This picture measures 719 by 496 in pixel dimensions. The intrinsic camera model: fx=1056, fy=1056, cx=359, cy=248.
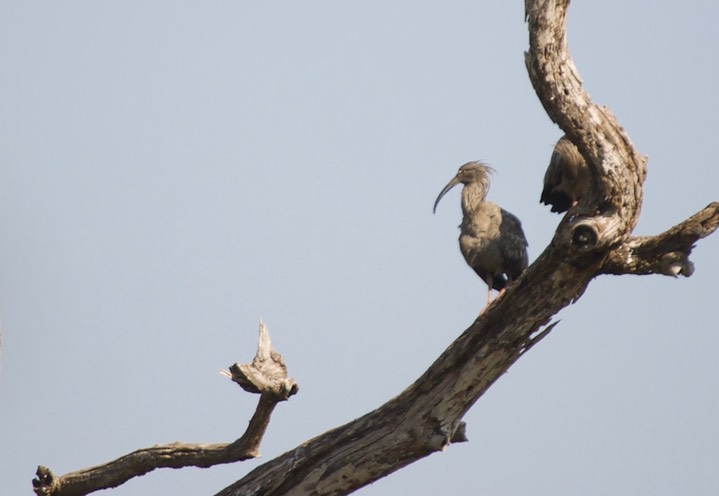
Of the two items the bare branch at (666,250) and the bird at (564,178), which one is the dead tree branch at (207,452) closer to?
the bare branch at (666,250)

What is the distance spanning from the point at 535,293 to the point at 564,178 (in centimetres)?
324

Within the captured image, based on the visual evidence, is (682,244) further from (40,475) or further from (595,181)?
(40,475)

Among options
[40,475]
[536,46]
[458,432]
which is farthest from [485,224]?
[40,475]

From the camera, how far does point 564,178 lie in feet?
30.5

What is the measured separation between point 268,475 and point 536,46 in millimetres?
3203

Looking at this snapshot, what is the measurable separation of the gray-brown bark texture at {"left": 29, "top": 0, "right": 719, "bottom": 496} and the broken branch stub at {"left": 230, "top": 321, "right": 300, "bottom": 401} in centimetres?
67

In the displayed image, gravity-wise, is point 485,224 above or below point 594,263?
above

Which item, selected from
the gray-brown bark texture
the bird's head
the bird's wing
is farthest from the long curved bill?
the gray-brown bark texture

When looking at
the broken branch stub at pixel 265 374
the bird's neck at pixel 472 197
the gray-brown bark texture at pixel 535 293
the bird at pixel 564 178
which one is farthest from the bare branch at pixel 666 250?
the bird's neck at pixel 472 197

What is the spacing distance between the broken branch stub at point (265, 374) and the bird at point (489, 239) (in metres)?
3.26

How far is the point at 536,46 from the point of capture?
584 cm

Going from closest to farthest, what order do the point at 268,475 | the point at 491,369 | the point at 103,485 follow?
the point at 491,369 < the point at 268,475 < the point at 103,485

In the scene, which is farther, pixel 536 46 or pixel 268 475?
pixel 268 475

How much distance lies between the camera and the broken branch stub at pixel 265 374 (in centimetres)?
626
